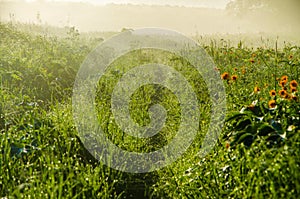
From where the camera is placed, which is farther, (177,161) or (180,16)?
(180,16)

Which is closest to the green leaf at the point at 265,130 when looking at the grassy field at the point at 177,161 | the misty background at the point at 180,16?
the grassy field at the point at 177,161

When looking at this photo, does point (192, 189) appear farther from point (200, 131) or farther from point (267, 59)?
point (267, 59)

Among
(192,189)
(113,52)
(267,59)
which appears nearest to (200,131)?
(192,189)

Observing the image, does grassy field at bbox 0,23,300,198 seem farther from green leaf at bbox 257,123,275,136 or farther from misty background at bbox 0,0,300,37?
misty background at bbox 0,0,300,37

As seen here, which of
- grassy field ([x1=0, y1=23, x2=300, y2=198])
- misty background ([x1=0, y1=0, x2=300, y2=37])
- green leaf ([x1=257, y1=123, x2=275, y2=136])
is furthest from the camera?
misty background ([x1=0, y1=0, x2=300, y2=37])

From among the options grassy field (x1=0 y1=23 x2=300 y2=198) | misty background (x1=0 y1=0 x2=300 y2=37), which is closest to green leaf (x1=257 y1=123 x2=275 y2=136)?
grassy field (x1=0 y1=23 x2=300 y2=198)

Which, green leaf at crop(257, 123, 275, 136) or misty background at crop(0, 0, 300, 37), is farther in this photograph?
misty background at crop(0, 0, 300, 37)

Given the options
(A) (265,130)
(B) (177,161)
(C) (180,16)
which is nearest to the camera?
(A) (265,130)

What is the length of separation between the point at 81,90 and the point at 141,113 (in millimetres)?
1288

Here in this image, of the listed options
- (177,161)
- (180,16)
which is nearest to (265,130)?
(177,161)

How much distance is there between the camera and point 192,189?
318cm

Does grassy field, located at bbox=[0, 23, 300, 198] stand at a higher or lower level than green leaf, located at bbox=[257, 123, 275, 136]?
lower

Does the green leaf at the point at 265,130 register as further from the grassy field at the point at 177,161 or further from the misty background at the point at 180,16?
the misty background at the point at 180,16

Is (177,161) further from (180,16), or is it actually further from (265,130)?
(180,16)
